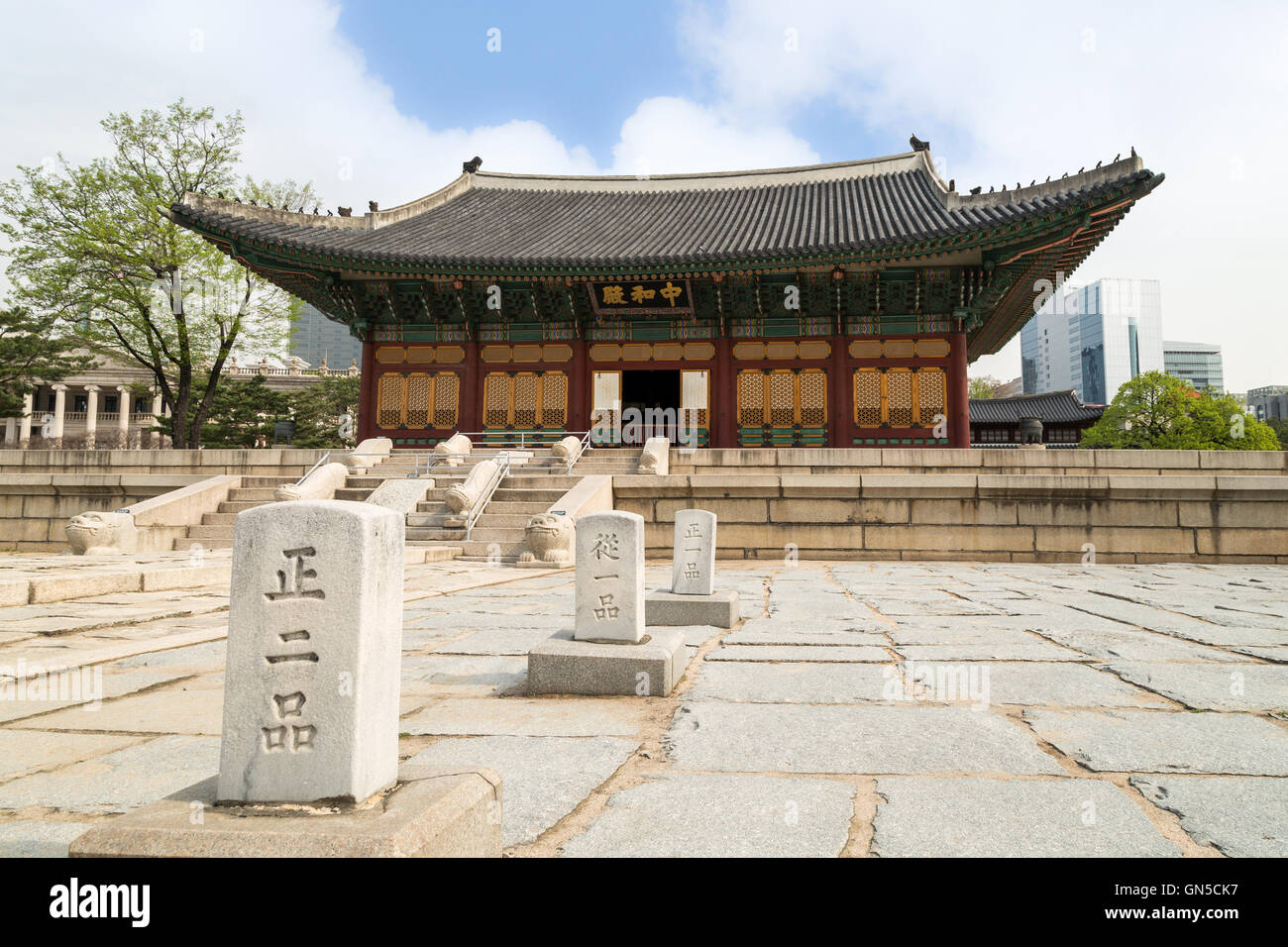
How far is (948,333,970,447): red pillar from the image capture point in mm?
15547

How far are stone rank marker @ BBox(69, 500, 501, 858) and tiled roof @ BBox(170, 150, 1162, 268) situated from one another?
14002 millimetres

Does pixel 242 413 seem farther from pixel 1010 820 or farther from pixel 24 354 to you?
pixel 1010 820

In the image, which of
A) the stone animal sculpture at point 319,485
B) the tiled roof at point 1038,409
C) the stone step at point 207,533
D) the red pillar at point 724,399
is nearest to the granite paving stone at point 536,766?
the stone animal sculpture at point 319,485

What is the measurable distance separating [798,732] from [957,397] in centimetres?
1459

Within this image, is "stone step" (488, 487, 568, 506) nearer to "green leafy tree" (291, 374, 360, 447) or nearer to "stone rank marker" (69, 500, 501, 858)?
"stone rank marker" (69, 500, 501, 858)

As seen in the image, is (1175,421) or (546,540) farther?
(1175,421)

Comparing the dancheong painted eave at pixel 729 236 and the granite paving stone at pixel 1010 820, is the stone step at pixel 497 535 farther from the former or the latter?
the granite paving stone at pixel 1010 820

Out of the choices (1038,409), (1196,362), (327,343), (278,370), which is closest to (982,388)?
(1038,409)

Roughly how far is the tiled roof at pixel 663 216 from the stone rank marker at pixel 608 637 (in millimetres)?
11914

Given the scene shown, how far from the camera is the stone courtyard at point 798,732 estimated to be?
1892 millimetres

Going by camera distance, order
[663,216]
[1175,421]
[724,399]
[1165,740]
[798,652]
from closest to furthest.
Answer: [1165,740] → [798,652] → [724,399] → [663,216] → [1175,421]

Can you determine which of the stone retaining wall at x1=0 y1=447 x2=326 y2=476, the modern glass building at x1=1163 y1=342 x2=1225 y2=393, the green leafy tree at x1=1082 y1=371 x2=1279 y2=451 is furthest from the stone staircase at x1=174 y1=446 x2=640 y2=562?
the modern glass building at x1=1163 y1=342 x2=1225 y2=393

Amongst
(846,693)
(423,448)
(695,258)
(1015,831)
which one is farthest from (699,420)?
(1015,831)

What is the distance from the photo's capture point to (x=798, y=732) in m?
2.75
